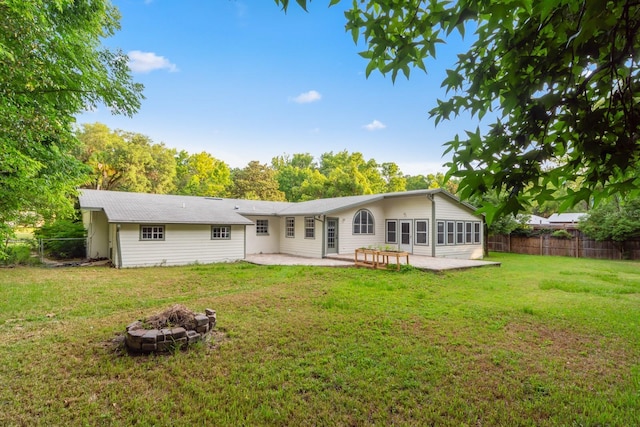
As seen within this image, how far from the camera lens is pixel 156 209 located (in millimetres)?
13461

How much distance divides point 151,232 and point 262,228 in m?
5.96

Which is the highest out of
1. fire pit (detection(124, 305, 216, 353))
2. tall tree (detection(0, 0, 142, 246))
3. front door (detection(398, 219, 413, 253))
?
tall tree (detection(0, 0, 142, 246))

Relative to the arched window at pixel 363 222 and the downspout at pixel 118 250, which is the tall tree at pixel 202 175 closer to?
the downspout at pixel 118 250

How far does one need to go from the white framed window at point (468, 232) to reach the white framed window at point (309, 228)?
309 inches

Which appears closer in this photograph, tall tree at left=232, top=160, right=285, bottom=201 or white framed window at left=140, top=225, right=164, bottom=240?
white framed window at left=140, top=225, right=164, bottom=240

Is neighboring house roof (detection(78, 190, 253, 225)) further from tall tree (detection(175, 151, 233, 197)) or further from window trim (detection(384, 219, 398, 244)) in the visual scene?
tall tree (detection(175, 151, 233, 197))

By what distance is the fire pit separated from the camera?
13.5ft

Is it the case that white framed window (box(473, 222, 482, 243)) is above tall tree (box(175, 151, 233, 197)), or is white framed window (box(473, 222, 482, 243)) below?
below

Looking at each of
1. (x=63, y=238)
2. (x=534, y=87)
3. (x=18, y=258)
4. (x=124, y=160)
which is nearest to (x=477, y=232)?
(x=534, y=87)

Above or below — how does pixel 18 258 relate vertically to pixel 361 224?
below

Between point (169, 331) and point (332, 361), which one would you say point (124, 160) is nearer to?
point (169, 331)

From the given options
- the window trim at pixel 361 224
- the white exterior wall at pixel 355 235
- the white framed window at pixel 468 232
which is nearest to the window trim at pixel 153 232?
the white exterior wall at pixel 355 235

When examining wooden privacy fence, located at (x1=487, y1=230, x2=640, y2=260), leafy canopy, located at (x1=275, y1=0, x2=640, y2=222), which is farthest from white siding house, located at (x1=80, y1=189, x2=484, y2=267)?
leafy canopy, located at (x1=275, y1=0, x2=640, y2=222)

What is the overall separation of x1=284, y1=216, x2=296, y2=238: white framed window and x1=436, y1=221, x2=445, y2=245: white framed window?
7244 millimetres
